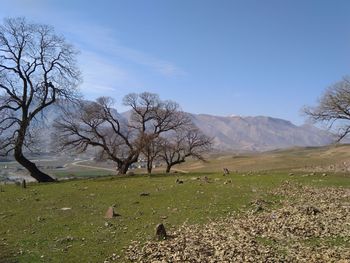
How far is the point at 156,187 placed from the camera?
3108 cm

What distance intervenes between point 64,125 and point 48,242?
1515 inches

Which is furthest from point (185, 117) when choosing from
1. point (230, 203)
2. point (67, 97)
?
point (230, 203)

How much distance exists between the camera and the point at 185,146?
2721 inches

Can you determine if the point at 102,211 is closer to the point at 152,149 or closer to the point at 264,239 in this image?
the point at 264,239

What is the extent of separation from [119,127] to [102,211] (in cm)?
3630

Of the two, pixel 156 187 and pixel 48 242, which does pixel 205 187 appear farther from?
pixel 48 242

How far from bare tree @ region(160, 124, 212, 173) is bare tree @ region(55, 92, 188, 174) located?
453cm

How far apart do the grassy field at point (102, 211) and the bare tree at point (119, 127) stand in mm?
21408

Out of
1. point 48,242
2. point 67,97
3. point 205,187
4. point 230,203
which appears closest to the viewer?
point 48,242

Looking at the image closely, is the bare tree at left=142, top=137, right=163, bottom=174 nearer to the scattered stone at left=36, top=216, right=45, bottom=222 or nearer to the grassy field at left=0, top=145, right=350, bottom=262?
the grassy field at left=0, top=145, right=350, bottom=262

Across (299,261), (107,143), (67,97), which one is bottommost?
(299,261)

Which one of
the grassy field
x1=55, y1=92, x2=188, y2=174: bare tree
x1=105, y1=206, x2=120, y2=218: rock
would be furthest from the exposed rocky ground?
x1=55, y1=92, x2=188, y2=174: bare tree

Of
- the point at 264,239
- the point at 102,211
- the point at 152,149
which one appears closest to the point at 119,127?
the point at 152,149

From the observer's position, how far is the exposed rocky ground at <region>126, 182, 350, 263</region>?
1415 centimetres
